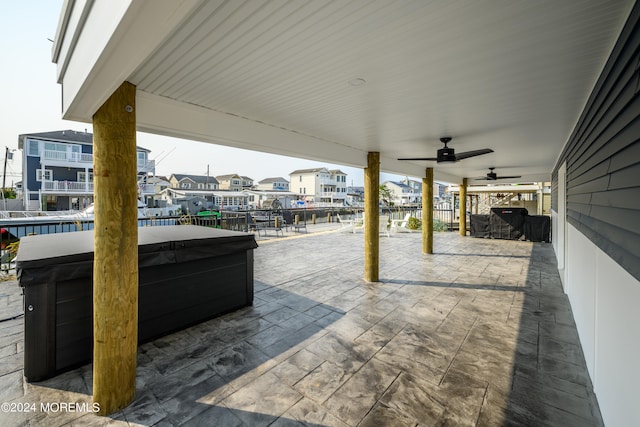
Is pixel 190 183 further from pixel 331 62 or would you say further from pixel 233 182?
pixel 331 62

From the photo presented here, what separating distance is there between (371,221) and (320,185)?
3766 cm

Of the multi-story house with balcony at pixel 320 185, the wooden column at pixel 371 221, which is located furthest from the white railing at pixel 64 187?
the multi-story house with balcony at pixel 320 185

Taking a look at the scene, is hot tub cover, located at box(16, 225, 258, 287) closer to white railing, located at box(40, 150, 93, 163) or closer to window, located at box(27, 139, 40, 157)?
white railing, located at box(40, 150, 93, 163)

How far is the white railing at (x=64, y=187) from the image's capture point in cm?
1820

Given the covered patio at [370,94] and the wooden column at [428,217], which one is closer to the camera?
the covered patio at [370,94]

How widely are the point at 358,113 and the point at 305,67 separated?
1247 mm

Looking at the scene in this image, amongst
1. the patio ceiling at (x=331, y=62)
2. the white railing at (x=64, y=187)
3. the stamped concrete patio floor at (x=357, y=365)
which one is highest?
the white railing at (x=64, y=187)

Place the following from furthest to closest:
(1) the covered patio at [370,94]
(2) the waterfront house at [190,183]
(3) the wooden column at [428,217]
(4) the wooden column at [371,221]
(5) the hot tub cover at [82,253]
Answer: (2) the waterfront house at [190,183], (3) the wooden column at [428,217], (4) the wooden column at [371,221], (5) the hot tub cover at [82,253], (1) the covered patio at [370,94]

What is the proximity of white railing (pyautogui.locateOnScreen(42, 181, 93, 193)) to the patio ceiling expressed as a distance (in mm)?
21883

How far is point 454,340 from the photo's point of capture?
3.11 metres

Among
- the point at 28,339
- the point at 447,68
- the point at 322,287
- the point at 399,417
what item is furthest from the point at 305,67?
the point at 322,287

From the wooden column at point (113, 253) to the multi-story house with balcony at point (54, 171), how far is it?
19216 millimetres

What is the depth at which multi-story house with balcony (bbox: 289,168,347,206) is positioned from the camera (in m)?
42.5

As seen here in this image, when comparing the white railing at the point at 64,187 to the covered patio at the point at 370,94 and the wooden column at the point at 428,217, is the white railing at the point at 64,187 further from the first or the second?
the wooden column at the point at 428,217
